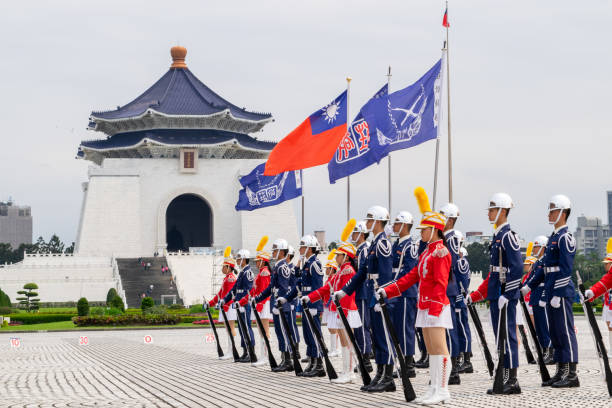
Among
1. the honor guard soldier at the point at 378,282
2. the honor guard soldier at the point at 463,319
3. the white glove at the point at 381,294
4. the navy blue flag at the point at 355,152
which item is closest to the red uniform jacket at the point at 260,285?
the honor guard soldier at the point at 463,319

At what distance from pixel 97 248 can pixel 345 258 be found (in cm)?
4471

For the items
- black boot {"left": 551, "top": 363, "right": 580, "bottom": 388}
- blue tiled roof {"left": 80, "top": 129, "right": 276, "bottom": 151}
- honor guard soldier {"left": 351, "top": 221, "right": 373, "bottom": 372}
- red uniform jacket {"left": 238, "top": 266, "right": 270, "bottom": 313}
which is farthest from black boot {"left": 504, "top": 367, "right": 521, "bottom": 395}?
blue tiled roof {"left": 80, "top": 129, "right": 276, "bottom": 151}

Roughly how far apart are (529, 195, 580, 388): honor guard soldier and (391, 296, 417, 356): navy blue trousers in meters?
1.42

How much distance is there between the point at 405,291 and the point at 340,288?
1.00m

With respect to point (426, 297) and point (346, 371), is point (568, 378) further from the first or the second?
point (346, 371)

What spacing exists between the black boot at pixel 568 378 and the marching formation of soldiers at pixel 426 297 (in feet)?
0.04

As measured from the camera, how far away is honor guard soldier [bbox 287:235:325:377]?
1086 centimetres

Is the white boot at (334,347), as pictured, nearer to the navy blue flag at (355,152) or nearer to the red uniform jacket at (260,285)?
the red uniform jacket at (260,285)

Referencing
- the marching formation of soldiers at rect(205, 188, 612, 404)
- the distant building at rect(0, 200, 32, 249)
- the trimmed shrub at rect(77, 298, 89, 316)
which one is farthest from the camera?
the distant building at rect(0, 200, 32, 249)

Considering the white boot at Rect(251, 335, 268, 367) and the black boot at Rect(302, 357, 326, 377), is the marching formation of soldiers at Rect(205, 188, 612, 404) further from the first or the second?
the white boot at Rect(251, 335, 268, 367)

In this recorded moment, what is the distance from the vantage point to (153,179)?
54.9 m

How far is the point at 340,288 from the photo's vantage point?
1005 cm

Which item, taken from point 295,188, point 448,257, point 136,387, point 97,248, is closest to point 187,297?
point 97,248

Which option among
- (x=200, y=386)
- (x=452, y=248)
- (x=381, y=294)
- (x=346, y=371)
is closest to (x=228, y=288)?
(x=200, y=386)
